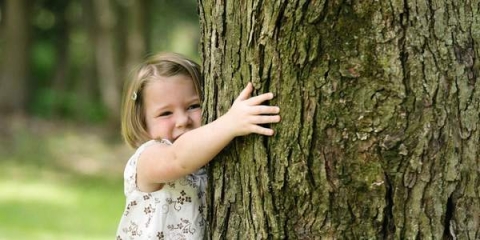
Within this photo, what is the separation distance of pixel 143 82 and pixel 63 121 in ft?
56.3

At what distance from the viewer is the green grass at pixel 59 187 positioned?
1004cm

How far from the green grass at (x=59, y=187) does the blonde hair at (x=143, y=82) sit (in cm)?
598

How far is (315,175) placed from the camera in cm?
280

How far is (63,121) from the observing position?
66.3ft

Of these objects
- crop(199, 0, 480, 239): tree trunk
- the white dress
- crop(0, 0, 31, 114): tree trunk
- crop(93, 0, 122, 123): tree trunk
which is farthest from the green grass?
crop(199, 0, 480, 239): tree trunk

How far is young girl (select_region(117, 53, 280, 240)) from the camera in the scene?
10.1 feet

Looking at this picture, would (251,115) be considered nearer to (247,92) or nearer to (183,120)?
(247,92)

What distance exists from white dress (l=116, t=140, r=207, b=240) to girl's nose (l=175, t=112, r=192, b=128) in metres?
0.08

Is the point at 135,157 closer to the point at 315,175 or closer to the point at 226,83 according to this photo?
the point at 226,83

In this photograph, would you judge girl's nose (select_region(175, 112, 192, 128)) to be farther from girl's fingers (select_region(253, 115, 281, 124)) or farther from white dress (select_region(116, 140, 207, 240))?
girl's fingers (select_region(253, 115, 281, 124))

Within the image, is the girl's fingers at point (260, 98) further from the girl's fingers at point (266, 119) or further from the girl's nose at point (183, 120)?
the girl's nose at point (183, 120)

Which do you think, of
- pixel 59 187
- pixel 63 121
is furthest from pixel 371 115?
pixel 63 121

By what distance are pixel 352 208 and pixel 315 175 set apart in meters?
0.15

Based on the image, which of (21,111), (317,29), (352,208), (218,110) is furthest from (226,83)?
(21,111)
